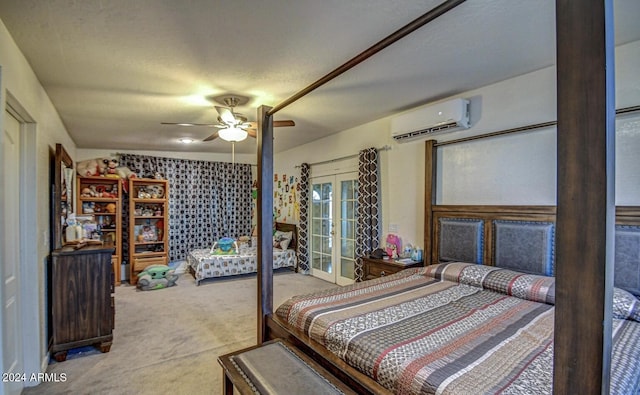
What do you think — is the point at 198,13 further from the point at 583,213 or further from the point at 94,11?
the point at 583,213

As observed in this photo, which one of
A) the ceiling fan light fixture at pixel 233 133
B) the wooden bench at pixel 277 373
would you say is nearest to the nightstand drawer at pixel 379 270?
the wooden bench at pixel 277 373

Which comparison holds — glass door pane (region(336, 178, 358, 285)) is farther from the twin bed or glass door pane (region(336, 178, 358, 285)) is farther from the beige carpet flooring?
the twin bed

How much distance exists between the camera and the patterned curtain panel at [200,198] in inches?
241

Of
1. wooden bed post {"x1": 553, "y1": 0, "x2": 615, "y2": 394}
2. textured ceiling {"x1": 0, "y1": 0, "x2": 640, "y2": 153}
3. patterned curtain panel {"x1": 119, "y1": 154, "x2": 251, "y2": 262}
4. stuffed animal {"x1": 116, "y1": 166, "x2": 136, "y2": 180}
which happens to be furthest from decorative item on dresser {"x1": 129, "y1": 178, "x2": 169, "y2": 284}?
wooden bed post {"x1": 553, "y1": 0, "x2": 615, "y2": 394}

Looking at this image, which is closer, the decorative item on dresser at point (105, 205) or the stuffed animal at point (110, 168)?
the decorative item on dresser at point (105, 205)

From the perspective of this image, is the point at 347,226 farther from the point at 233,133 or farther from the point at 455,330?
the point at 455,330

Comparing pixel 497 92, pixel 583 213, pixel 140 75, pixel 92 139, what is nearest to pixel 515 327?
pixel 583 213

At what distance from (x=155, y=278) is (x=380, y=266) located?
12.2 ft

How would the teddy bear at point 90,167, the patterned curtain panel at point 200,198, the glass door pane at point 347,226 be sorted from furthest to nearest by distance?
the patterned curtain panel at point 200,198, the teddy bear at point 90,167, the glass door pane at point 347,226

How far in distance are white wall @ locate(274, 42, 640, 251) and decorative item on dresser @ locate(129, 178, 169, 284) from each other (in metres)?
4.18

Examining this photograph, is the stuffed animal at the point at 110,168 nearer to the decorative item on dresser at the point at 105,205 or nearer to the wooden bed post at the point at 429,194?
the decorative item on dresser at the point at 105,205

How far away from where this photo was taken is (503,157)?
2.88m

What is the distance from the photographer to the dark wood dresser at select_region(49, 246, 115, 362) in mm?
A: 2666

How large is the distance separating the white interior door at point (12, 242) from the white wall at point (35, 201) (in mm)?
47
